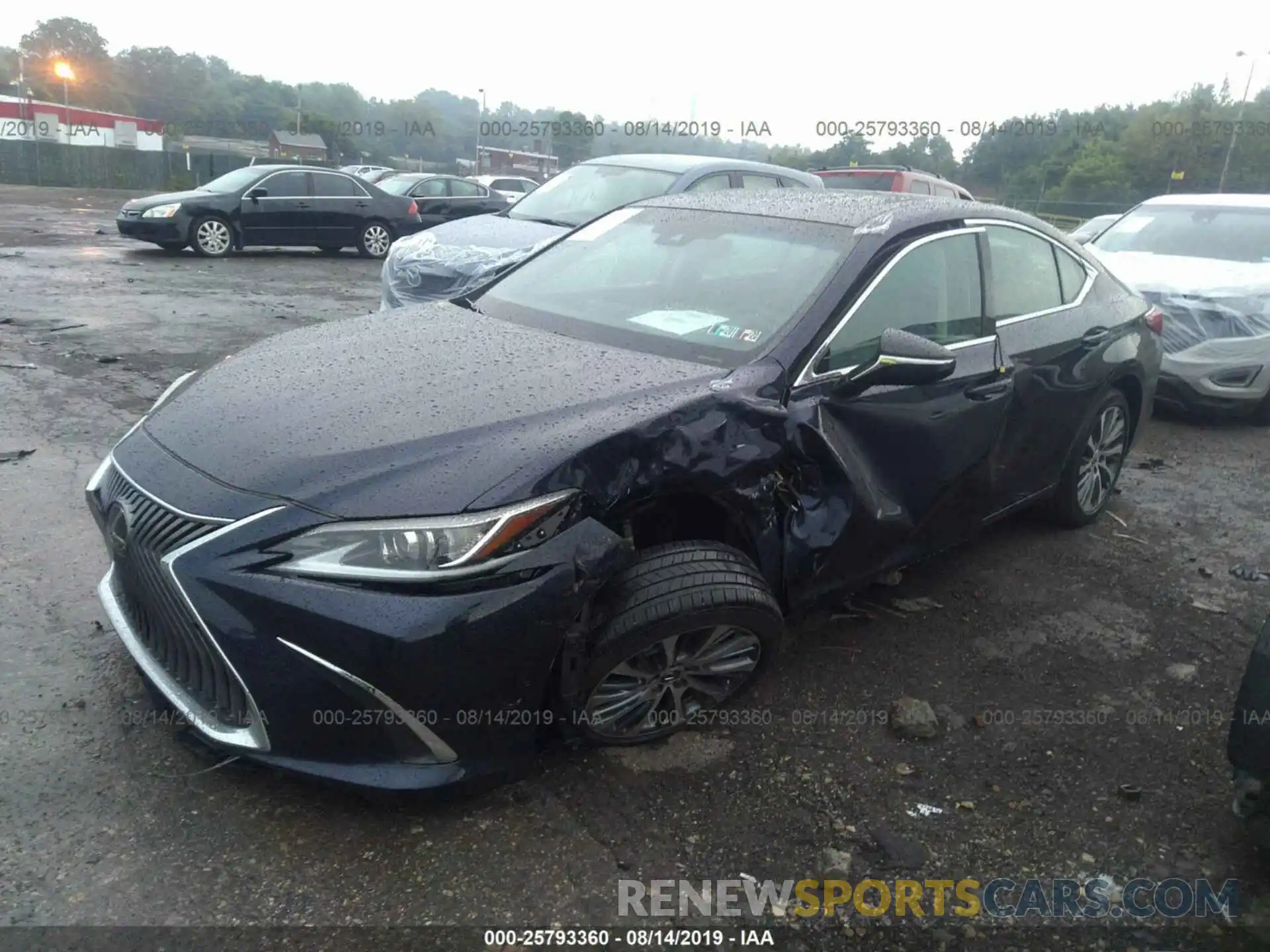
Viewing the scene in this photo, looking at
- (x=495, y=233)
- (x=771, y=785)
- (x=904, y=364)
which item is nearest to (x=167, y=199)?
(x=495, y=233)

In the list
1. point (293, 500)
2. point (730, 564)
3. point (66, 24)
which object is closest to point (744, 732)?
point (730, 564)

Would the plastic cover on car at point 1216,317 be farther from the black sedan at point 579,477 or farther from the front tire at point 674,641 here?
the front tire at point 674,641

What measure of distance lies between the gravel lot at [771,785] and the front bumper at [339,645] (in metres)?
0.24

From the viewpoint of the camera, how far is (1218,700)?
135 inches

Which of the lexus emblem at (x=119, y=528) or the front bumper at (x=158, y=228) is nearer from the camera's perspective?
the lexus emblem at (x=119, y=528)

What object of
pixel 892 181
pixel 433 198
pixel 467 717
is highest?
pixel 892 181

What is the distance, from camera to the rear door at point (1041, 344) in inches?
155

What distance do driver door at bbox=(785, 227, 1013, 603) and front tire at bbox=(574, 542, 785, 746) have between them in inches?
11.3

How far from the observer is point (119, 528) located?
2.62m

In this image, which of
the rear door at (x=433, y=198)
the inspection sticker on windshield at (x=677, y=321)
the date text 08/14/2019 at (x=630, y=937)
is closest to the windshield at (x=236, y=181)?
the rear door at (x=433, y=198)

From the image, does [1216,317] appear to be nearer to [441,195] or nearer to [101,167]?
[441,195]

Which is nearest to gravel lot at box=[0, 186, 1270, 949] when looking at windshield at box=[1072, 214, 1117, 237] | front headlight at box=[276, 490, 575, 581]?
front headlight at box=[276, 490, 575, 581]

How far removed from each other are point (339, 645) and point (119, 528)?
815 mm

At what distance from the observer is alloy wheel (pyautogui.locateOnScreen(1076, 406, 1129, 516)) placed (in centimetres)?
466
